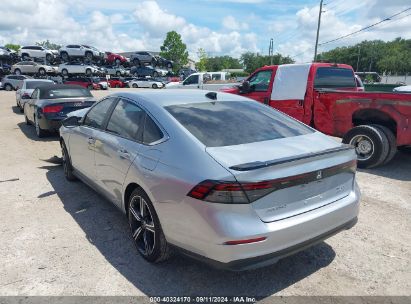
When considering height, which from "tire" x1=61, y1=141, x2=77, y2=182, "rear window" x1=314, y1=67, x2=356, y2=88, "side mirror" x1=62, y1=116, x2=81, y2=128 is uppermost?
"rear window" x1=314, y1=67, x2=356, y2=88

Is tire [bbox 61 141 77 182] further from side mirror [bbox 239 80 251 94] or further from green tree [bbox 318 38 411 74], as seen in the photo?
green tree [bbox 318 38 411 74]

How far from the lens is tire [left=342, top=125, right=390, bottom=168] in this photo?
19.6ft

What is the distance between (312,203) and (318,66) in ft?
19.1

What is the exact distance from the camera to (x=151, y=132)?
3178 mm

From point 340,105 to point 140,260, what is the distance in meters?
4.95

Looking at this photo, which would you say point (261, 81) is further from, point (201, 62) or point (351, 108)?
point (201, 62)

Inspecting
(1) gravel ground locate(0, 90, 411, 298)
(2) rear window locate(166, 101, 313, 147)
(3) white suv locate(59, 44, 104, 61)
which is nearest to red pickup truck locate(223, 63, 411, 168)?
(1) gravel ground locate(0, 90, 411, 298)

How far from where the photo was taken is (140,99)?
11.8 feet

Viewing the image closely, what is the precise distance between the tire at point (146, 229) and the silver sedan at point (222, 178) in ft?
0.03

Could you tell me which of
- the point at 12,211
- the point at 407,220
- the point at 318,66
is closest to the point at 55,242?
the point at 12,211

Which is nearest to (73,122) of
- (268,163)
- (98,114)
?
(98,114)

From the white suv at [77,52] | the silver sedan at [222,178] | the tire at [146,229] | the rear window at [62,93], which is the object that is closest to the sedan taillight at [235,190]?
the silver sedan at [222,178]

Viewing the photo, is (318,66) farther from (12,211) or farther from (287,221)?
(12,211)

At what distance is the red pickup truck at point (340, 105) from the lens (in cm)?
582
